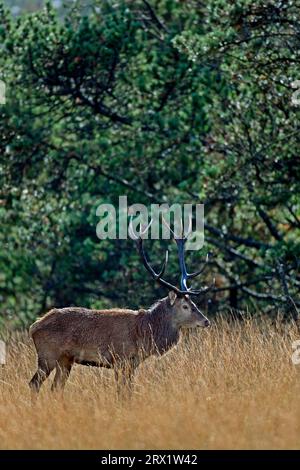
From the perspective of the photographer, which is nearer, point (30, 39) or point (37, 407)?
point (37, 407)

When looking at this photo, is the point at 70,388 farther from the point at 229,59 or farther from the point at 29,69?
the point at 29,69

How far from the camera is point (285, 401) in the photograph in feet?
29.3

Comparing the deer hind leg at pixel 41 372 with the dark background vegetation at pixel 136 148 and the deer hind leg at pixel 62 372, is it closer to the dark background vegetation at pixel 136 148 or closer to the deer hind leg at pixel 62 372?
the deer hind leg at pixel 62 372

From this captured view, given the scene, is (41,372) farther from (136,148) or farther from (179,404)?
(136,148)

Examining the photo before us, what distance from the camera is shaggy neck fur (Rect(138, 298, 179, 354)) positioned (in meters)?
11.0

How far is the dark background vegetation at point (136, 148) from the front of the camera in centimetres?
1612

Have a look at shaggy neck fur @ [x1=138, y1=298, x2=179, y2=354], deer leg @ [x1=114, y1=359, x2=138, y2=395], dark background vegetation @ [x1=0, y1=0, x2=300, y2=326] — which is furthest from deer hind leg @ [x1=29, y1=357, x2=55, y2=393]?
dark background vegetation @ [x1=0, y1=0, x2=300, y2=326]

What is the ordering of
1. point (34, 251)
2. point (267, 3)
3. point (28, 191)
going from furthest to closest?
point (34, 251) < point (28, 191) < point (267, 3)

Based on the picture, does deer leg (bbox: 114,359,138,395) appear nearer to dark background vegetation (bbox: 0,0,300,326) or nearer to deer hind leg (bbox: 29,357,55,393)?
deer hind leg (bbox: 29,357,55,393)

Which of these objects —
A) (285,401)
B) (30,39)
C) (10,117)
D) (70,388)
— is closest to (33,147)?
(10,117)

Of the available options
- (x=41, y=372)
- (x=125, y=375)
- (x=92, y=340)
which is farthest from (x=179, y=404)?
(x=41, y=372)

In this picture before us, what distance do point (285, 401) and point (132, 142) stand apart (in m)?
9.90

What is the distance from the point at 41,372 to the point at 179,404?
202cm

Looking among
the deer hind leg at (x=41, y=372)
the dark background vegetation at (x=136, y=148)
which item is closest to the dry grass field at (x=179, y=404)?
the deer hind leg at (x=41, y=372)
